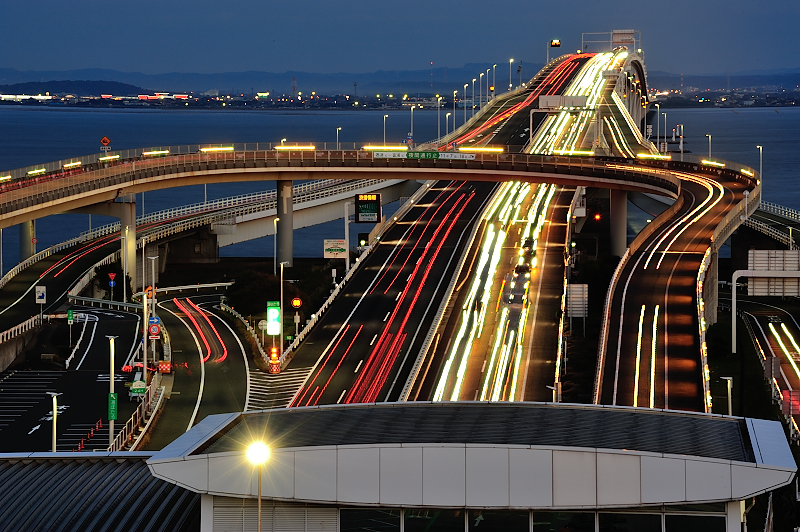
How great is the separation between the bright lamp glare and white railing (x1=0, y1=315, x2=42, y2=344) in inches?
2088

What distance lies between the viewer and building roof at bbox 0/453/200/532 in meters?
27.6

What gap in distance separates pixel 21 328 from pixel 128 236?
71.8 ft

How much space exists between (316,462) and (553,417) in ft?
20.0

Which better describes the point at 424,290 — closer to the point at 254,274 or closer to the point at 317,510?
the point at 254,274

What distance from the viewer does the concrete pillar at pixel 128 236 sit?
98.9 meters

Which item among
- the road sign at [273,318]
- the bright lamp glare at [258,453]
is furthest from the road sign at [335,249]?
the bright lamp glare at [258,453]

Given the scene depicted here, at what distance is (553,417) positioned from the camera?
94.2 ft

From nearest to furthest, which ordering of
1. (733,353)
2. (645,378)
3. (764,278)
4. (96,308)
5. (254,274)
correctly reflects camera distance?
(645,378) < (764,278) < (733,353) < (96,308) < (254,274)

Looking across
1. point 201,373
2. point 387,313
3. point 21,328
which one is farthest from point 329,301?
point 21,328

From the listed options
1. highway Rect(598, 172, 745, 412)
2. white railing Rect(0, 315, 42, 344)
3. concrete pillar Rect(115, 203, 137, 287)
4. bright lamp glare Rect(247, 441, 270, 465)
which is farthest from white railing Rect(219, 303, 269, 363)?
bright lamp glare Rect(247, 441, 270, 465)

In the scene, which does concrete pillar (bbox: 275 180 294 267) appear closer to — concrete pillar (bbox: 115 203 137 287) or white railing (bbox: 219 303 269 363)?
concrete pillar (bbox: 115 203 137 287)

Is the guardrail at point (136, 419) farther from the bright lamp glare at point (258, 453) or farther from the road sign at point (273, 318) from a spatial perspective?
the bright lamp glare at point (258, 453)

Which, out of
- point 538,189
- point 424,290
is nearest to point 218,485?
point 424,290

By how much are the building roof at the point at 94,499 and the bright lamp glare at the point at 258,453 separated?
3.09 metres
